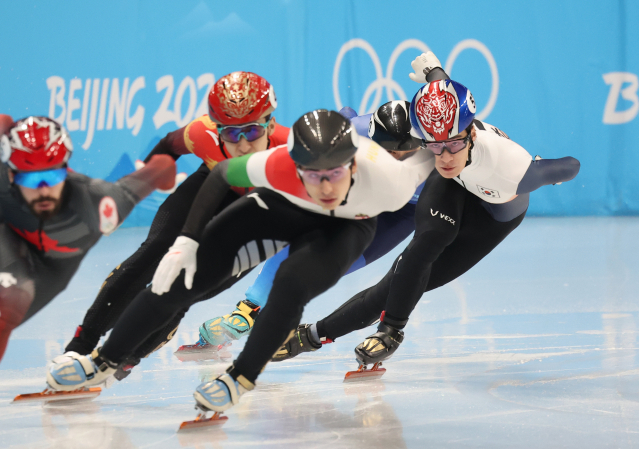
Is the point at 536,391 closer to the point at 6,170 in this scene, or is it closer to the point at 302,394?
the point at 302,394

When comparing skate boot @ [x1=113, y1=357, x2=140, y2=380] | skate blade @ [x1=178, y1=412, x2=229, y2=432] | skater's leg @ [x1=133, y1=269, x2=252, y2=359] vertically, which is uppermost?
skater's leg @ [x1=133, y1=269, x2=252, y2=359]

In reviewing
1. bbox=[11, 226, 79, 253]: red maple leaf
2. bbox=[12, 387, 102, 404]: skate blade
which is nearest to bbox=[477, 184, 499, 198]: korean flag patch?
bbox=[11, 226, 79, 253]: red maple leaf

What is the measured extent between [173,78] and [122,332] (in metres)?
6.95

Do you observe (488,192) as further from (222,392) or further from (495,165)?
(222,392)

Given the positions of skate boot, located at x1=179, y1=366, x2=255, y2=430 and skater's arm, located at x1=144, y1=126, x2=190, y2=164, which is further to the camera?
skater's arm, located at x1=144, y1=126, x2=190, y2=164

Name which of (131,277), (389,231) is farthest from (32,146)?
(389,231)

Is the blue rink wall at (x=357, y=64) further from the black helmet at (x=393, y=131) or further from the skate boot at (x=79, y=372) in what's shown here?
the skate boot at (x=79, y=372)

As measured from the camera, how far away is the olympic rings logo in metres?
9.38

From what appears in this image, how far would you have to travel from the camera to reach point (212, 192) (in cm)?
298

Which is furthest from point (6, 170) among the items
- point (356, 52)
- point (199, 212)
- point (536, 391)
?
point (356, 52)

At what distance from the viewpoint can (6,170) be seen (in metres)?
2.77

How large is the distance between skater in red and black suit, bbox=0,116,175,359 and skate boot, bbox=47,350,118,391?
28 centimetres

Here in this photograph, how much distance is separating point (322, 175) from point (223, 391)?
857 millimetres

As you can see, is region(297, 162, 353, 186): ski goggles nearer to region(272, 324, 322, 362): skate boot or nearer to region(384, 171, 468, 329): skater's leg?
region(384, 171, 468, 329): skater's leg
